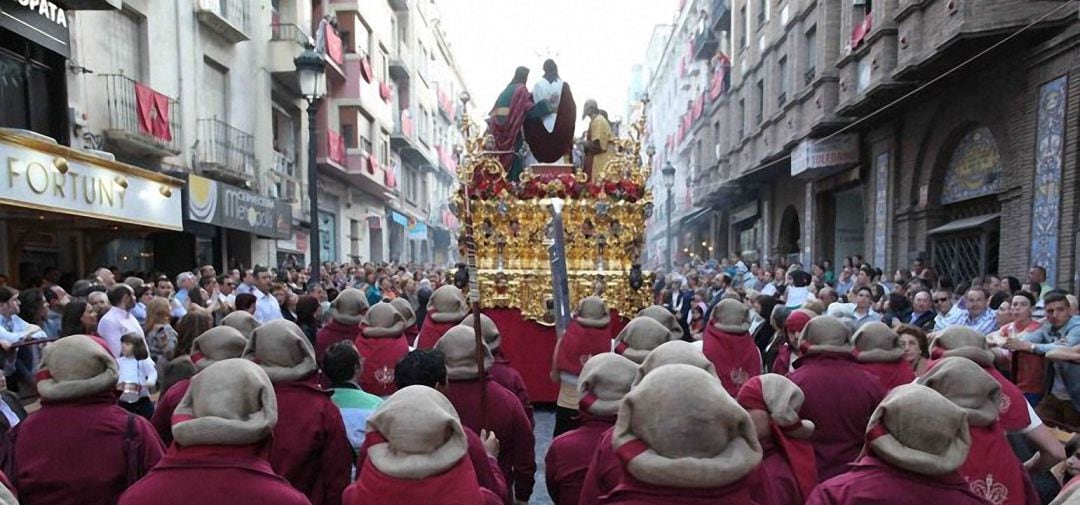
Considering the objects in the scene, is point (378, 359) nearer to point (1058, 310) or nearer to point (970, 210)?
point (1058, 310)

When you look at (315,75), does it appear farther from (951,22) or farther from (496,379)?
(951,22)

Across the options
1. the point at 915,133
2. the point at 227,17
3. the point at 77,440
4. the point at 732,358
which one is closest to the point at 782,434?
the point at 732,358

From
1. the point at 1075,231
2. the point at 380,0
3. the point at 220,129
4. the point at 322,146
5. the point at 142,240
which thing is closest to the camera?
the point at 1075,231

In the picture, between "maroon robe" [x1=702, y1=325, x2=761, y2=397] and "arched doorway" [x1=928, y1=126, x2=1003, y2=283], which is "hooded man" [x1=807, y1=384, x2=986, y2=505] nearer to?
Answer: "maroon robe" [x1=702, y1=325, x2=761, y2=397]

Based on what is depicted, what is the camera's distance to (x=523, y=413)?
3.99 m

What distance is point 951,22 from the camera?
9.98m

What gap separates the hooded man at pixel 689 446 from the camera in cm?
204

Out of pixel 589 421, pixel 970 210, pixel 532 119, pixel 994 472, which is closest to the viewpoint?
pixel 994 472

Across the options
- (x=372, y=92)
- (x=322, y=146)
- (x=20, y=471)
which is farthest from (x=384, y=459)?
(x=372, y=92)

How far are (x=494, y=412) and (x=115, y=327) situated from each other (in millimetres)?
3673

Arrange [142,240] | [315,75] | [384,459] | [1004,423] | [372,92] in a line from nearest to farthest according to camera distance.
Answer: [384,459] < [1004,423] < [315,75] < [142,240] < [372,92]

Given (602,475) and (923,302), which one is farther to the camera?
(923,302)

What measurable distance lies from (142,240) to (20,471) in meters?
12.3

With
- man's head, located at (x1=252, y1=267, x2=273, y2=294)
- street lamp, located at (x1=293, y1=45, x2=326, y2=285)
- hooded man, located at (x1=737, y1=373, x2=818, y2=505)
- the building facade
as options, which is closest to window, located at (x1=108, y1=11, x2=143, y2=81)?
street lamp, located at (x1=293, y1=45, x2=326, y2=285)
